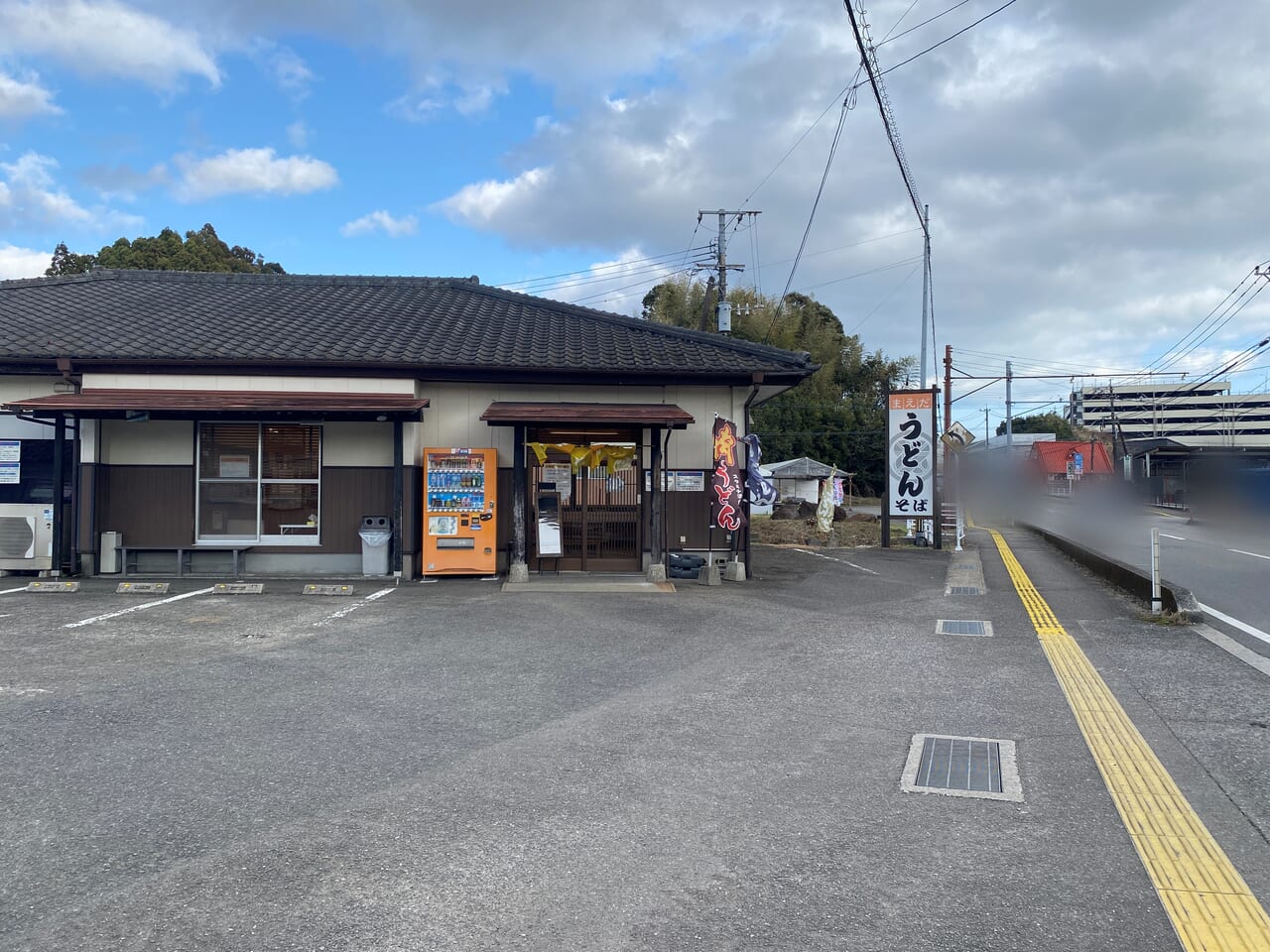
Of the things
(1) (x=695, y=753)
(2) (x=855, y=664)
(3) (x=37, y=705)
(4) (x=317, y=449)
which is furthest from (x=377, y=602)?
(1) (x=695, y=753)

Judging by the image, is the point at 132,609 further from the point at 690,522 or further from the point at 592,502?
the point at 690,522

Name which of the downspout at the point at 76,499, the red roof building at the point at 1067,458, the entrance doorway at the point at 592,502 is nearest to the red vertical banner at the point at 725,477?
the entrance doorway at the point at 592,502

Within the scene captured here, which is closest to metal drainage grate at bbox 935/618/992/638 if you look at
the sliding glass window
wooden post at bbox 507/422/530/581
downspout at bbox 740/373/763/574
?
downspout at bbox 740/373/763/574

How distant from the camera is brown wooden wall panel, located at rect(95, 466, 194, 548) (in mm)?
13164

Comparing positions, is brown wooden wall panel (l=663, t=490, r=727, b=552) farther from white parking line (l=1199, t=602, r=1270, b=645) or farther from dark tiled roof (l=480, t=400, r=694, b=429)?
white parking line (l=1199, t=602, r=1270, b=645)

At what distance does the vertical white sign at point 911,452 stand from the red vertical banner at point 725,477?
8208 mm

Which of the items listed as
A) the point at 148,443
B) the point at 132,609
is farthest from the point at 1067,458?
the point at 148,443

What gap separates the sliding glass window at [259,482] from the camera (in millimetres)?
13336

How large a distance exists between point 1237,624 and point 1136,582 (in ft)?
6.16

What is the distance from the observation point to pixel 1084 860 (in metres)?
3.91

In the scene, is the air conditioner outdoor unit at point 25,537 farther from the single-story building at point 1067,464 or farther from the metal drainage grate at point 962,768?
the single-story building at point 1067,464

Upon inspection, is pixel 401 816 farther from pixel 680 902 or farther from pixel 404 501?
pixel 404 501

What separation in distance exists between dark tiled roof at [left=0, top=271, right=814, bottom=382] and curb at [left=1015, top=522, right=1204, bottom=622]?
5462 mm

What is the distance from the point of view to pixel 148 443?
13250mm
